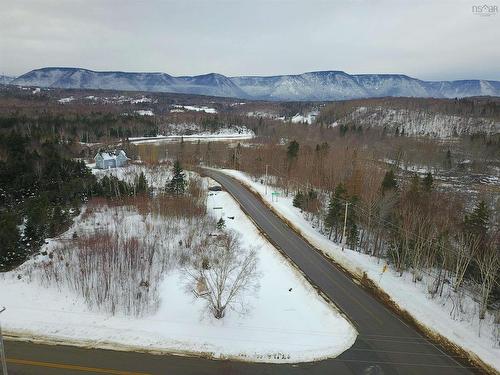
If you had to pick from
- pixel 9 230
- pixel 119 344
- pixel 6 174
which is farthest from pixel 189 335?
pixel 6 174

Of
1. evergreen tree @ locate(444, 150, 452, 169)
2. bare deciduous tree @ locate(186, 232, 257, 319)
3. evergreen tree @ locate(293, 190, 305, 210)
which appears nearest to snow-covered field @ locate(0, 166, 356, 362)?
bare deciduous tree @ locate(186, 232, 257, 319)

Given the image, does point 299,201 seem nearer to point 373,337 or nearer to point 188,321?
point 373,337

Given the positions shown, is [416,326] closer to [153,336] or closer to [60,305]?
[153,336]

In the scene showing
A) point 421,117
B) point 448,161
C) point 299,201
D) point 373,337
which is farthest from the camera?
point 421,117

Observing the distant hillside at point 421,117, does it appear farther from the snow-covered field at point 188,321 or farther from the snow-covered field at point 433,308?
the snow-covered field at point 188,321

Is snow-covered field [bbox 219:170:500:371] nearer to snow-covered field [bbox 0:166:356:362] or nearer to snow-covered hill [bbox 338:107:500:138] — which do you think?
snow-covered field [bbox 0:166:356:362]

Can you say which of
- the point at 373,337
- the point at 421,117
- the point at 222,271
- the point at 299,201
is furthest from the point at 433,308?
the point at 421,117
